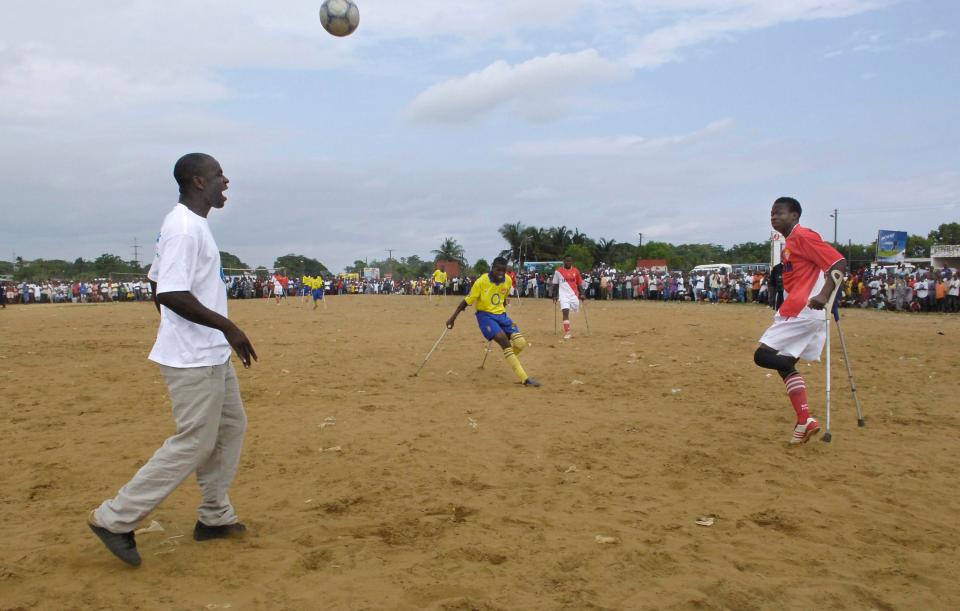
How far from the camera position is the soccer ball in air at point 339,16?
9.01 m

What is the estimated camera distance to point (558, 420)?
23.0 feet

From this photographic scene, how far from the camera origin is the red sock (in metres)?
5.98

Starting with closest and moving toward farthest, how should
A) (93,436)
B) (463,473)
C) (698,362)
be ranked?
(463,473)
(93,436)
(698,362)

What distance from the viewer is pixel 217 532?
3.87 meters

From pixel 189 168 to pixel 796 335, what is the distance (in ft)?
17.5

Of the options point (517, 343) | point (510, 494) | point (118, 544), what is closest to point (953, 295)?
point (517, 343)

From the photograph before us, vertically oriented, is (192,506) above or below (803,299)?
below

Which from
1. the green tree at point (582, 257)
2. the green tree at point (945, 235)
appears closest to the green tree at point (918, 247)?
the green tree at point (945, 235)

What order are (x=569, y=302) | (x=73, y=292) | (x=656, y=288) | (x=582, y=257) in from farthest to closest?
(x=582, y=257) → (x=73, y=292) → (x=656, y=288) → (x=569, y=302)

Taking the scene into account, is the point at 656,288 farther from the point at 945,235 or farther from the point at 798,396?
the point at 945,235

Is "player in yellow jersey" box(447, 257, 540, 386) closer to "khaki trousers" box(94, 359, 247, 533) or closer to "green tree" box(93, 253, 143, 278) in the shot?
"khaki trousers" box(94, 359, 247, 533)

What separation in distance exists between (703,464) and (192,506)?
3.90m

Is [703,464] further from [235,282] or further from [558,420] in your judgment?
[235,282]

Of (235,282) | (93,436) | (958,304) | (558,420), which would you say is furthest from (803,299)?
(235,282)
